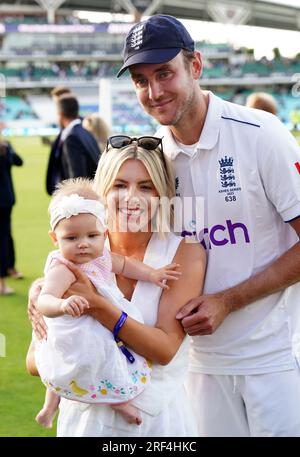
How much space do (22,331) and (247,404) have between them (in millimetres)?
4308

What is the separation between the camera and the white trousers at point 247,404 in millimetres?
3021

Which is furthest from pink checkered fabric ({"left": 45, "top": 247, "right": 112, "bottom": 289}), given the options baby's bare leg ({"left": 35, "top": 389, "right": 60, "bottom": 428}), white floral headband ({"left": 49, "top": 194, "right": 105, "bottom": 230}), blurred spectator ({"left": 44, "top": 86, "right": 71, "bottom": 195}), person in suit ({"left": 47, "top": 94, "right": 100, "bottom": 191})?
blurred spectator ({"left": 44, "top": 86, "right": 71, "bottom": 195})

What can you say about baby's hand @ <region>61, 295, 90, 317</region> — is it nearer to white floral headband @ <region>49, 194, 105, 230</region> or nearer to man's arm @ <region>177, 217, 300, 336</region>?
white floral headband @ <region>49, 194, 105, 230</region>

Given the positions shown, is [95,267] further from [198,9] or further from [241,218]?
[198,9]

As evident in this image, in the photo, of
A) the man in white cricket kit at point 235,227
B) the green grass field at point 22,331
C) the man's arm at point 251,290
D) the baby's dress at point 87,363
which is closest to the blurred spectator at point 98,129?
the green grass field at point 22,331

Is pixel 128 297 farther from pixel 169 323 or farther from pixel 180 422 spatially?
pixel 180 422

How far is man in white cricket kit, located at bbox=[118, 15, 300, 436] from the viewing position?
2908 millimetres

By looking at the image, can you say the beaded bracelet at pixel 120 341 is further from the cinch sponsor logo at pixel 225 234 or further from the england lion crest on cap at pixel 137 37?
the england lion crest on cap at pixel 137 37

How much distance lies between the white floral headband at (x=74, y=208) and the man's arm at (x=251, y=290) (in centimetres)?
49

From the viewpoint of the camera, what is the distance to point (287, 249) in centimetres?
307

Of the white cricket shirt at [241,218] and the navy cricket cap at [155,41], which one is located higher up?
the navy cricket cap at [155,41]

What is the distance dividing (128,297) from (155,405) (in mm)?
409

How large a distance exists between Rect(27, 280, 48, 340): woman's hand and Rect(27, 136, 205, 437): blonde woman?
0.01 metres

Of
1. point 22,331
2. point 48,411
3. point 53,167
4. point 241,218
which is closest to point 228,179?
point 241,218
